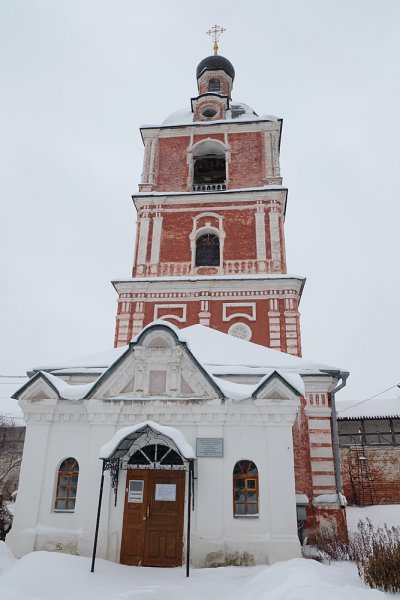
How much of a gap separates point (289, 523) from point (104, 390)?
14.8ft

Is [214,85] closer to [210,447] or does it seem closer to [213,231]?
[213,231]

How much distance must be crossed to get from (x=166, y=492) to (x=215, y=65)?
951 inches

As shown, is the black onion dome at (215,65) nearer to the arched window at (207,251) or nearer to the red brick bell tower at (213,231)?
the red brick bell tower at (213,231)

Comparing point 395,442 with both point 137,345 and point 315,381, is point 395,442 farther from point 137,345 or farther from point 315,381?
point 137,345

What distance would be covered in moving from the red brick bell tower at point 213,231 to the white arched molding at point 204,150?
0.05 m

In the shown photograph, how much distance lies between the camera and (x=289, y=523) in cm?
884

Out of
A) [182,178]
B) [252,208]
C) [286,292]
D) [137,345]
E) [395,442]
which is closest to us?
[137,345]

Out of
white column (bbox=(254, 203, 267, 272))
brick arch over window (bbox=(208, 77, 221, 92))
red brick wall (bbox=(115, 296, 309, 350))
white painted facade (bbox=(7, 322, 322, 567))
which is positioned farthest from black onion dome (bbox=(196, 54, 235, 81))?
white painted facade (bbox=(7, 322, 322, 567))

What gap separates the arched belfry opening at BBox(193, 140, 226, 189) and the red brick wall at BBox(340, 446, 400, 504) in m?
14.8

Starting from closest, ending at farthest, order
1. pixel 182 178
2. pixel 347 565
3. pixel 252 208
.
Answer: pixel 347 565
pixel 252 208
pixel 182 178

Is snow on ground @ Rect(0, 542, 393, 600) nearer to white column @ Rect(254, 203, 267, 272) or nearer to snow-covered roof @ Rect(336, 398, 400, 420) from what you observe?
white column @ Rect(254, 203, 267, 272)

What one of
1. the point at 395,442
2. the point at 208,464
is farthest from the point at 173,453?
the point at 395,442

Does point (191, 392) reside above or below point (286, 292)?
below

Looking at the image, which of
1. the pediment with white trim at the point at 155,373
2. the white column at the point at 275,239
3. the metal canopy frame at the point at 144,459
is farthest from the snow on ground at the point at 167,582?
the white column at the point at 275,239
